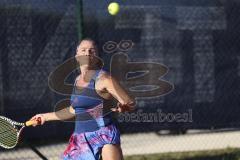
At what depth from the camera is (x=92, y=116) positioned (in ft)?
15.0

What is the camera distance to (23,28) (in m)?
6.79

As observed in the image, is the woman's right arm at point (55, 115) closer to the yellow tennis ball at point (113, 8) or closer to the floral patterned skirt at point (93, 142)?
the floral patterned skirt at point (93, 142)

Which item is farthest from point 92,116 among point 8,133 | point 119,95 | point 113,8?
point 113,8

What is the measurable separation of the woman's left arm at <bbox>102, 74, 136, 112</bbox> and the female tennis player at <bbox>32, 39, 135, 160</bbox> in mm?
48

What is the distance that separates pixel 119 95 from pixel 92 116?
16.8 inches

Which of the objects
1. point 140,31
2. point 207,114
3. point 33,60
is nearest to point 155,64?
point 140,31

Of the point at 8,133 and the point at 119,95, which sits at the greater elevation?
the point at 119,95

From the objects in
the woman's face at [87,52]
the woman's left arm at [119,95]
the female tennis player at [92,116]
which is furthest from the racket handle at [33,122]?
the woman's left arm at [119,95]

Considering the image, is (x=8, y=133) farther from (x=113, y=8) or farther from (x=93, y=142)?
(x=113, y=8)

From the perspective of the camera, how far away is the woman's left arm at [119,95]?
13.7 ft

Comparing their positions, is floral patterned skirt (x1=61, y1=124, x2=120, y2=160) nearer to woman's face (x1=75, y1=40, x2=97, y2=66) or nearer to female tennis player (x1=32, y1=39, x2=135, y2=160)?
female tennis player (x1=32, y1=39, x2=135, y2=160)

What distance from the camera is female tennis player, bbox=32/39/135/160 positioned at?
176 inches

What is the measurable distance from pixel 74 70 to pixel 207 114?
181 centimetres

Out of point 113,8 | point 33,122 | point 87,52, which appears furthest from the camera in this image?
point 113,8
